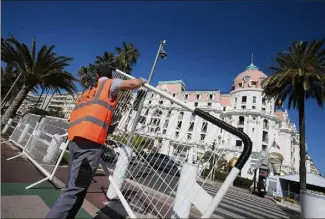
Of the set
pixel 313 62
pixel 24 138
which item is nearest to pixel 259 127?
pixel 313 62

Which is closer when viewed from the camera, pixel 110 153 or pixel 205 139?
pixel 205 139

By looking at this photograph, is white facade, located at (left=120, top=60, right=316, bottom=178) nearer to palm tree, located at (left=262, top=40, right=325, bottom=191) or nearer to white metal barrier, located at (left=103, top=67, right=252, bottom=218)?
palm tree, located at (left=262, top=40, right=325, bottom=191)

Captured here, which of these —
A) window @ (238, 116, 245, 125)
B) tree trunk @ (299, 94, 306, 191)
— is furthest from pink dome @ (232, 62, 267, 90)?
tree trunk @ (299, 94, 306, 191)

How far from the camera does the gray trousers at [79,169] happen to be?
79.7 inches

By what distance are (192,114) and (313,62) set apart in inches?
708

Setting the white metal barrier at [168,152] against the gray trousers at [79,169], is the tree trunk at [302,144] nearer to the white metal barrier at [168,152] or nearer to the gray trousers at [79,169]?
the white metal barrier at [168,152]

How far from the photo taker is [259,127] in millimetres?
43625

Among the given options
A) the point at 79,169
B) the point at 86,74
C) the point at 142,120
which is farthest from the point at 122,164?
the point at 86,74

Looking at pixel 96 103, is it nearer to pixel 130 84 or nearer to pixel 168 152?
pixel 130 84

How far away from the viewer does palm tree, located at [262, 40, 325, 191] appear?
15.1m

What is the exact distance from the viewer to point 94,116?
214 cm

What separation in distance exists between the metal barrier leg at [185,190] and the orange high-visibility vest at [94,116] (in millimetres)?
973

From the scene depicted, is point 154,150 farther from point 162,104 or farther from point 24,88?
point 24,88

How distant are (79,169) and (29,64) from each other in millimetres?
15148
